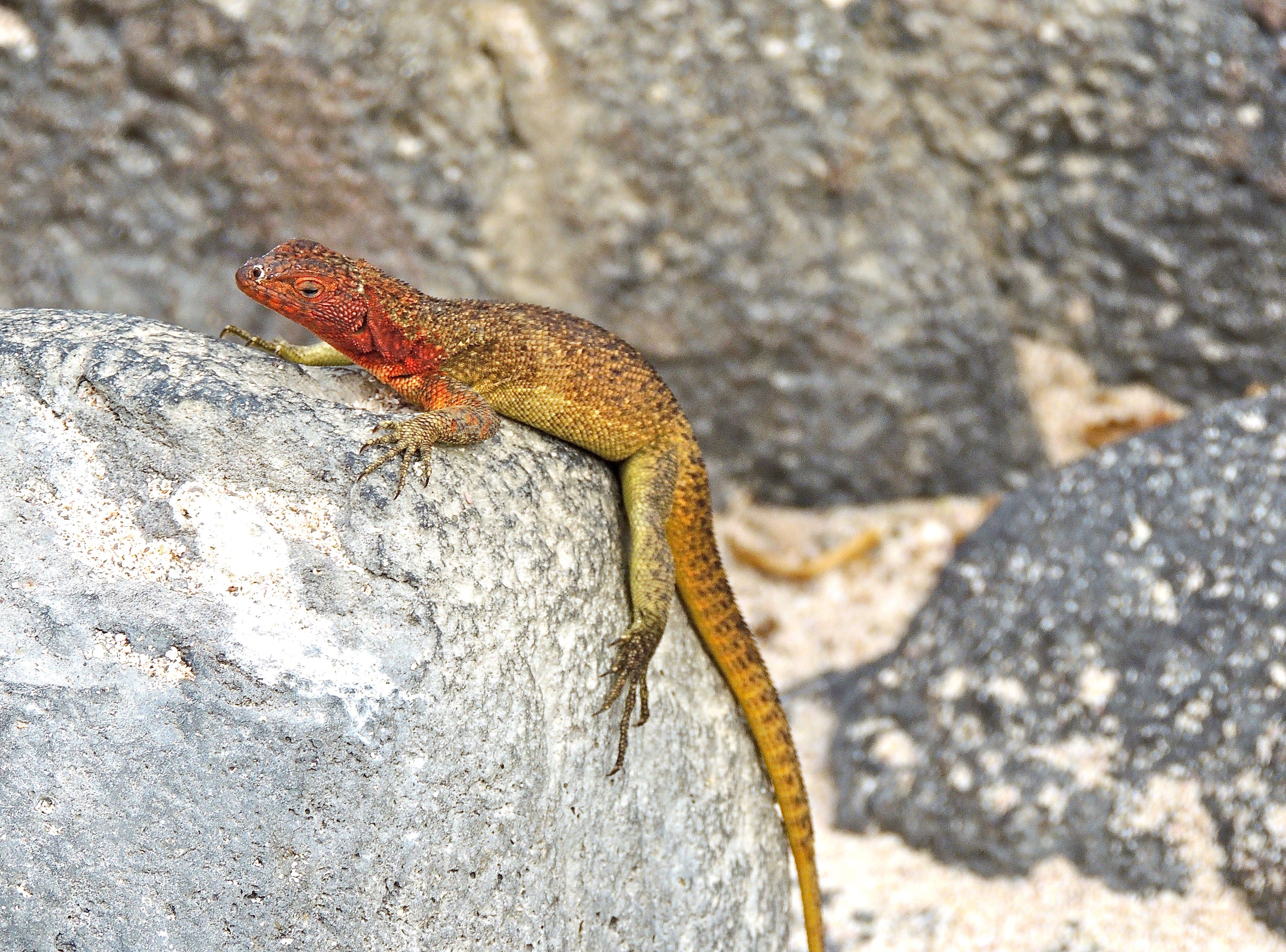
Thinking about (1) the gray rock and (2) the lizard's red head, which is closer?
(2) the lizard's red head

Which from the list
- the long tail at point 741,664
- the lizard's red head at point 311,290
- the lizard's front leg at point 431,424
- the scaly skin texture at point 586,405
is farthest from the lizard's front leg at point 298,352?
the long tail at point 741,664

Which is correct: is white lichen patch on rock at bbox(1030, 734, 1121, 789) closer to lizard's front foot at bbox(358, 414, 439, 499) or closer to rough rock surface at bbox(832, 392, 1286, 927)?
rough rock surface at bbox(832, 392, 1286, 927)

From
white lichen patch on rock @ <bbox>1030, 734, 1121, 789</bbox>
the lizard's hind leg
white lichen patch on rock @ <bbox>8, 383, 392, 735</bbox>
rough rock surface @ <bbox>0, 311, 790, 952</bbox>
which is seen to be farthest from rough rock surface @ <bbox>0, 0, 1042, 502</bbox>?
white lichen patch on rock @ <bbox>8, 383, 392, 735</bbox>

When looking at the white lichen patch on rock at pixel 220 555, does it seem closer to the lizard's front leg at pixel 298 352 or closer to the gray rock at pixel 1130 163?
the lizard's front leg at pixel 298 352

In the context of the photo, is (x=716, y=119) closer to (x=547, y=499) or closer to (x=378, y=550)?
(x=547, y=499)

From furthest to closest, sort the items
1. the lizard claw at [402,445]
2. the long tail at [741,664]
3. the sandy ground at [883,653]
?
the sandy ground at [883,653] → the long tail at [741,664] → the lizard claw at [402,445]

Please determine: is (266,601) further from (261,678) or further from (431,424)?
(431,424)
